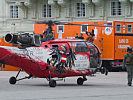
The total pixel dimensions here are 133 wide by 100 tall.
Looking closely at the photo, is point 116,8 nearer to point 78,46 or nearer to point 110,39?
point 110,39

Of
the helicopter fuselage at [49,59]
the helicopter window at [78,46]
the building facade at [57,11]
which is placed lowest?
the helicopter fuselage at [49,59]

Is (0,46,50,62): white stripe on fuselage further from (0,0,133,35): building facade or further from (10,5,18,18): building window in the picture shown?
(10,5,18,18): building window

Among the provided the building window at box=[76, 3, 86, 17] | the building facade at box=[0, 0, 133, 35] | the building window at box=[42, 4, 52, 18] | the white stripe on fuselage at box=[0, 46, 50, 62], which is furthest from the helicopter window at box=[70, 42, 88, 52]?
the building window at box=[42, 4, 52, 18]

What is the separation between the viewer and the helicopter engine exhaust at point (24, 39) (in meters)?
21.0

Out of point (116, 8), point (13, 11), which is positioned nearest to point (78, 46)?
point (116, 8)

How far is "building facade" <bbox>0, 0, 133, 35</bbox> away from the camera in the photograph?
48906 mm

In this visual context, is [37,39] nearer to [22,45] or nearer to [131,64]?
[22,45]

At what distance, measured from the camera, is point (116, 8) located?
4903 centimetres

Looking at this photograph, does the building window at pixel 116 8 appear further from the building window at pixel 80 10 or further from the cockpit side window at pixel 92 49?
the cockpit side window at pixel 92 49

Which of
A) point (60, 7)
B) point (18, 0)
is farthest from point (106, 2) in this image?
point (18, 0)

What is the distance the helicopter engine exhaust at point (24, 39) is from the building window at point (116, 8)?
2786 centimetres

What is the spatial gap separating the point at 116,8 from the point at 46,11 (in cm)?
729

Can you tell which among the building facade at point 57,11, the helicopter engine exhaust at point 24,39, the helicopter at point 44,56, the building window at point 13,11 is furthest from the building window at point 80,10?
the helicopter engine exhaust at point 24,39
